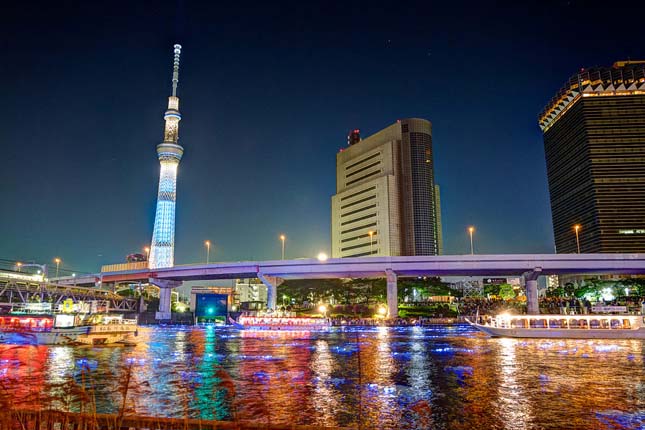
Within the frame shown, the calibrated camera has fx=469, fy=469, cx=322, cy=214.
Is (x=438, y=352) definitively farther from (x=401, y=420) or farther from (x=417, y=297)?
(x=417, y=297)

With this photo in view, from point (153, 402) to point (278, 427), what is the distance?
40.1 feet

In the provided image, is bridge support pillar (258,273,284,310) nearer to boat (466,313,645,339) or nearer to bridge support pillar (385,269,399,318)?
bridge support pillar (385,269,399,318)

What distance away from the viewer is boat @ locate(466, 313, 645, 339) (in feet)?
192

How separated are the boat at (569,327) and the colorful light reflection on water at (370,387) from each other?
22624 millimetres

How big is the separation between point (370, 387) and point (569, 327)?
48554 millimetres

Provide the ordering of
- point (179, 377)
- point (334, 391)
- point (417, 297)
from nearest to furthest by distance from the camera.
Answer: point (334, 391) → point (179, 377) → point (417, 297)

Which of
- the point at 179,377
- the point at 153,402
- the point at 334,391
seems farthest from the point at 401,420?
the point at 179,377

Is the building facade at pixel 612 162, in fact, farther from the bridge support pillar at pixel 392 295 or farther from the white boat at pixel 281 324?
the white boat at pixel 281 324

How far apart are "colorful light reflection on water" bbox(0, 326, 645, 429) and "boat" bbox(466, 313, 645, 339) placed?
2262cm

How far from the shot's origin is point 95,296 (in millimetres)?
141250

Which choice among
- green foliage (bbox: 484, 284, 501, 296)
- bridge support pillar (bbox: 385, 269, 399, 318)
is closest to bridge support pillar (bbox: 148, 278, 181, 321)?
bridge support pillar (bbox: 385, 269, 399, 318)

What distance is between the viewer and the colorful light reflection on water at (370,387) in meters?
16.3

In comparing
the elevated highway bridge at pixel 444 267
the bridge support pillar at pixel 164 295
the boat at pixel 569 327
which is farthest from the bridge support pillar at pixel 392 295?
the bridge support pillar at pixel 164 295

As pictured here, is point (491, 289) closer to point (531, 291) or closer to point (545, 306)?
point (545, 306)
